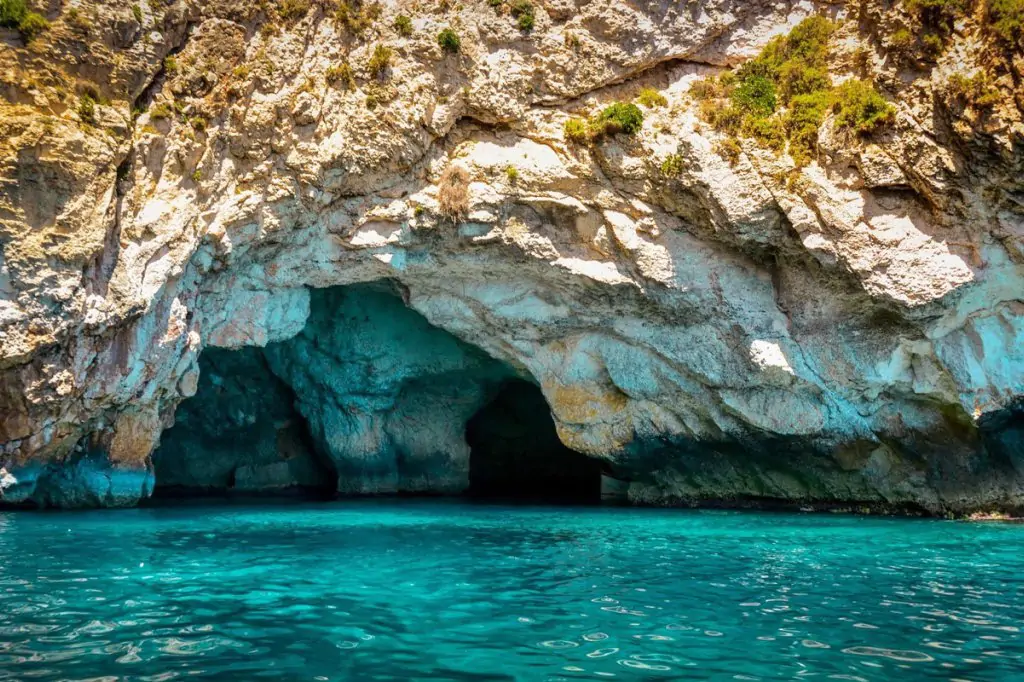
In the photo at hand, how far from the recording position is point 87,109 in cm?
1728

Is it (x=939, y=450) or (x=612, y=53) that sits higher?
(x=612, y=53)

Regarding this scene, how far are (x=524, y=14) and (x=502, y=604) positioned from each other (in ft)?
48.6

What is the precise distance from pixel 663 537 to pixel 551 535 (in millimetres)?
2044

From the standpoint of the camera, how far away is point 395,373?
1054 inches

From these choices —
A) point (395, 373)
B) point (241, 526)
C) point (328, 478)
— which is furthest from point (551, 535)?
point (328, 478)

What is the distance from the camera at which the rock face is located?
55.9 ft

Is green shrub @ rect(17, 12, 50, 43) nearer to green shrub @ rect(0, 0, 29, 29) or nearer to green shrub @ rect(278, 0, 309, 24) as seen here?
green shrub @ rect(0, 0, 29, 29)

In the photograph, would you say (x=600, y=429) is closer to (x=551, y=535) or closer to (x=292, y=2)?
(x=551, y=535)

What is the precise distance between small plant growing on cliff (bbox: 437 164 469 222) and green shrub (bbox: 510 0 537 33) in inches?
142

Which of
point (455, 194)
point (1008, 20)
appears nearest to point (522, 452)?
point (455, 194)

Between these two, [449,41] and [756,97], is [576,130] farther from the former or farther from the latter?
[756,97]

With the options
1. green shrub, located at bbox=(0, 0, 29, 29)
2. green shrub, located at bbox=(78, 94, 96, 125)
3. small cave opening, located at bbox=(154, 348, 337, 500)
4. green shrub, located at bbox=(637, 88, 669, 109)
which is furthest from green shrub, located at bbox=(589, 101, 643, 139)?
small cave opening, located at bbox=(154, 348, 337, 500)

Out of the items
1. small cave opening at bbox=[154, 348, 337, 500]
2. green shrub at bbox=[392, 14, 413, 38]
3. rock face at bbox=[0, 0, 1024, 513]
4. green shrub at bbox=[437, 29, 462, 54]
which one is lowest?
small cave opening at bbox=[154, 348, 337, 500]

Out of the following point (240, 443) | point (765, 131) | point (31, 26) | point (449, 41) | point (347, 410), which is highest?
point (449, 41)
